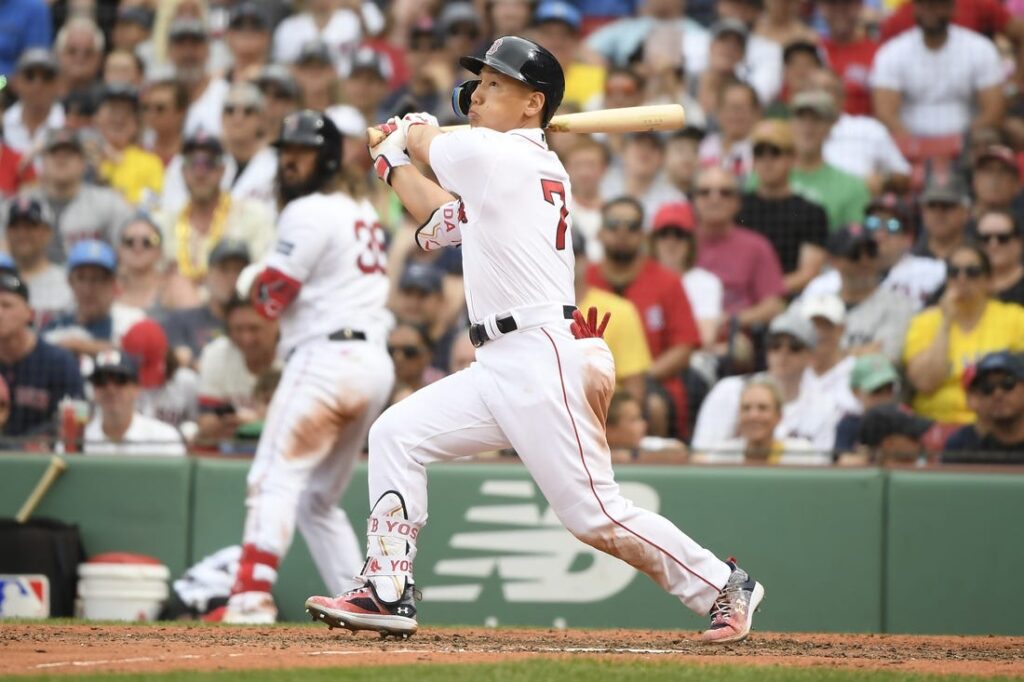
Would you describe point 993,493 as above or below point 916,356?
below

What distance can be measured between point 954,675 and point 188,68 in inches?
337

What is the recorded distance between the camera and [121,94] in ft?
38.0

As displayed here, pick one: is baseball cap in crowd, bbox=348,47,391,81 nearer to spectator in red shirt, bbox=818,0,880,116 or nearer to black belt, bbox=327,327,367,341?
spectator in red shirt, bbox=818,0,880,116

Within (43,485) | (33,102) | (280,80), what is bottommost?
(43,485)

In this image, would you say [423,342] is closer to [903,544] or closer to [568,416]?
[903,544]

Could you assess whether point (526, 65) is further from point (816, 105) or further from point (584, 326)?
point (816, 105)

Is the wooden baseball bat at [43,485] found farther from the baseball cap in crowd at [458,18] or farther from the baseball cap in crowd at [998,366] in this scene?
the baseball cap in crowd at [458,18]

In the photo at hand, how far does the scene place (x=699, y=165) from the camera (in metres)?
10.6

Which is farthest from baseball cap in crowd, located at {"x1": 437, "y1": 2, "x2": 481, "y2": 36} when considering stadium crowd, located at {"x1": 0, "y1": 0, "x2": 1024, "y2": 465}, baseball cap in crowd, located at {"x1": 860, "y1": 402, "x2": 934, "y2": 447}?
baseball cap in crowd, located at {"x1": 860, "y1": 402, "x2": 934, "y2": 447}

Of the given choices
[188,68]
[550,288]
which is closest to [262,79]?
[188,68]

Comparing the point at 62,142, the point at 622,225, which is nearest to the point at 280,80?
the point at 62,142

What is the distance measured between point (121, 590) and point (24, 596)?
1.50 feet

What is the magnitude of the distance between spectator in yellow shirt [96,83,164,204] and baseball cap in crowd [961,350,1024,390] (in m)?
5.84

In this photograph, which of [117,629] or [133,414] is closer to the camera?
[117,629]
